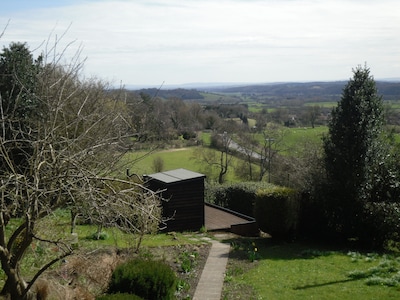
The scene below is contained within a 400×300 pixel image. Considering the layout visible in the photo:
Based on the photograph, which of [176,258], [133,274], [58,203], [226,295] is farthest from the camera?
[176,258]

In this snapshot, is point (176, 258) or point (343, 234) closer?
point (176, 258)

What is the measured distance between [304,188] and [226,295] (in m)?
7.70

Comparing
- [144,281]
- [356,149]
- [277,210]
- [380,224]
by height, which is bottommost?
[380,224]

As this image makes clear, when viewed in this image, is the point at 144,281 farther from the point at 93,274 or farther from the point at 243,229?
the point at 243,229

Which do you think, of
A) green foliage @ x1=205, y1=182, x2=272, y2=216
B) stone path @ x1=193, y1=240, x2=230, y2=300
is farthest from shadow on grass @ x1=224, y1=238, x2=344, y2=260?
green foliage @ x1=205, y1=182, x2=272, y2=216

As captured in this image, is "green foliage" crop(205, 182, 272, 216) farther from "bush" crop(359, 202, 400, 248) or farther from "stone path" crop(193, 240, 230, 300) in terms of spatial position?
"stone path" crop(193, 240, 230, 300)

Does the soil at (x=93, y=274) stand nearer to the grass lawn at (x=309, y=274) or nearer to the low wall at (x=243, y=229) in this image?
the grass lawn at (x=309, y=274)

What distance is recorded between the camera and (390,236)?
15047mm

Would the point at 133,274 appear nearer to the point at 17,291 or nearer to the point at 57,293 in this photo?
the point at 57,293

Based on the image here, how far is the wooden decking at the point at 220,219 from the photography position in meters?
18.5

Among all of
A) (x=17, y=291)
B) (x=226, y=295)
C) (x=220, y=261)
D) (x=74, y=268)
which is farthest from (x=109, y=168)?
(x=220, y=261)

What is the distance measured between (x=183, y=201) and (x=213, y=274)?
6011 millimetres

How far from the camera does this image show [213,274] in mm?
11594

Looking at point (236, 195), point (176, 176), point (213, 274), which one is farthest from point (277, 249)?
point (236, 195)
